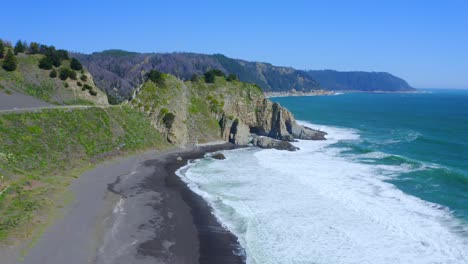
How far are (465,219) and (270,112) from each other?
4585cm

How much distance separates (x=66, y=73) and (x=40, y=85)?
16.0 ft

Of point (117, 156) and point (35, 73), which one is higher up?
point (35, 73)

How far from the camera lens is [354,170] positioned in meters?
48.3

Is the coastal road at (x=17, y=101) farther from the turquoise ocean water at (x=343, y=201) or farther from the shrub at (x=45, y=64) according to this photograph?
the turquoise ocean water at (x=343, y=201)

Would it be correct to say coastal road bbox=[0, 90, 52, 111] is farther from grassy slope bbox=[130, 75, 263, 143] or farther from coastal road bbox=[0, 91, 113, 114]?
grassy slope bbox=[130, 75, 263, 143]

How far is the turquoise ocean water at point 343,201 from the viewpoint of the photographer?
85.4 ft

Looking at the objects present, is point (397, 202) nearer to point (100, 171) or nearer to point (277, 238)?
point (277, 238)

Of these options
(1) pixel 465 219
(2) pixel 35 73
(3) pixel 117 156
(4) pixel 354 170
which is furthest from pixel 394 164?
(2) pixel 35 73

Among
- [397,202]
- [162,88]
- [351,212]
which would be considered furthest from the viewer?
[162,88]

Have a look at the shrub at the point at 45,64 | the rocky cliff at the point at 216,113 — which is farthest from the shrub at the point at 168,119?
the shrub at the point at 45,64

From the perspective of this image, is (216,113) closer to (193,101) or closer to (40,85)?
(193,101)

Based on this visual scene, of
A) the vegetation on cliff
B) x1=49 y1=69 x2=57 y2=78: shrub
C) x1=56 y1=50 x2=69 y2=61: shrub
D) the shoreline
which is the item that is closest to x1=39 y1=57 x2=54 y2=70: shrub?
the vegetation on cliff

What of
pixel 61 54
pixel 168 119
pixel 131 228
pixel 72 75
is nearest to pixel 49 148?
pixel 131 228

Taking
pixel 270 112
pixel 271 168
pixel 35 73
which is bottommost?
pixel 271 168
